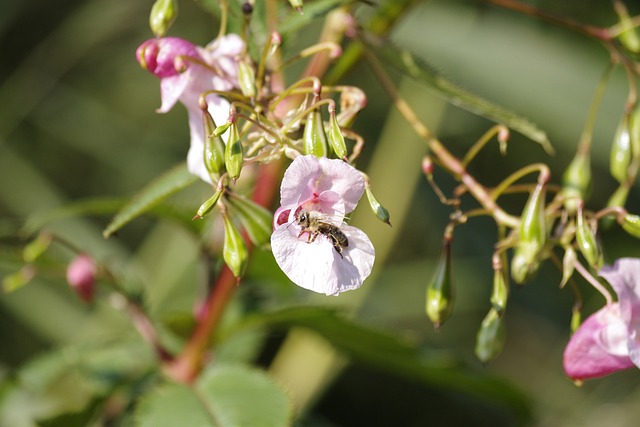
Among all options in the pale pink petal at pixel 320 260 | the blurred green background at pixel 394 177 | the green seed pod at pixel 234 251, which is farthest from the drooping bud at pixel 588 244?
the blurred green background at pixel 394 177

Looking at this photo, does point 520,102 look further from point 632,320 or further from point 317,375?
point 632,320

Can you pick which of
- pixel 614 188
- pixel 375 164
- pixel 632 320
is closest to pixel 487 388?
pixel 632 320

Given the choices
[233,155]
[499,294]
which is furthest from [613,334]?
[233,155]

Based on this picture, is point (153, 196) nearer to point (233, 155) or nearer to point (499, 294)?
point (233, 155)

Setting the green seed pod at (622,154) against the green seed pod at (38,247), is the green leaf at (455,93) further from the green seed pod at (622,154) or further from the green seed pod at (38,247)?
the green seed pod at (38,247)

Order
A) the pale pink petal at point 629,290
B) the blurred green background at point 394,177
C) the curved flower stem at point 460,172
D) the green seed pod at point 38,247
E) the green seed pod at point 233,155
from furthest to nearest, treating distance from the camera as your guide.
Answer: the blurred green background at point 394,177 → the green seed pod at point 38,247 → the curved flower stem at point 460,172 → the pale pink petal at point 629,290 → the green seed pod at point 233,155

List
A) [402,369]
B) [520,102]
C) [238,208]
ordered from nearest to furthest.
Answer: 1. [238,208]
2. [402,369]
3. [520,102]

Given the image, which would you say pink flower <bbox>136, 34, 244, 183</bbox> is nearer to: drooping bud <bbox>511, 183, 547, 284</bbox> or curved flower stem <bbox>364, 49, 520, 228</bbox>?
curved flower stem <bbox>364, 49, 520, 228</bbox>

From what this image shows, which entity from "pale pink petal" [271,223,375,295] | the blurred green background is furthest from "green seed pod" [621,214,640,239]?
the blurred green background

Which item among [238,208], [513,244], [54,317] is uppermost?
[238,208]
